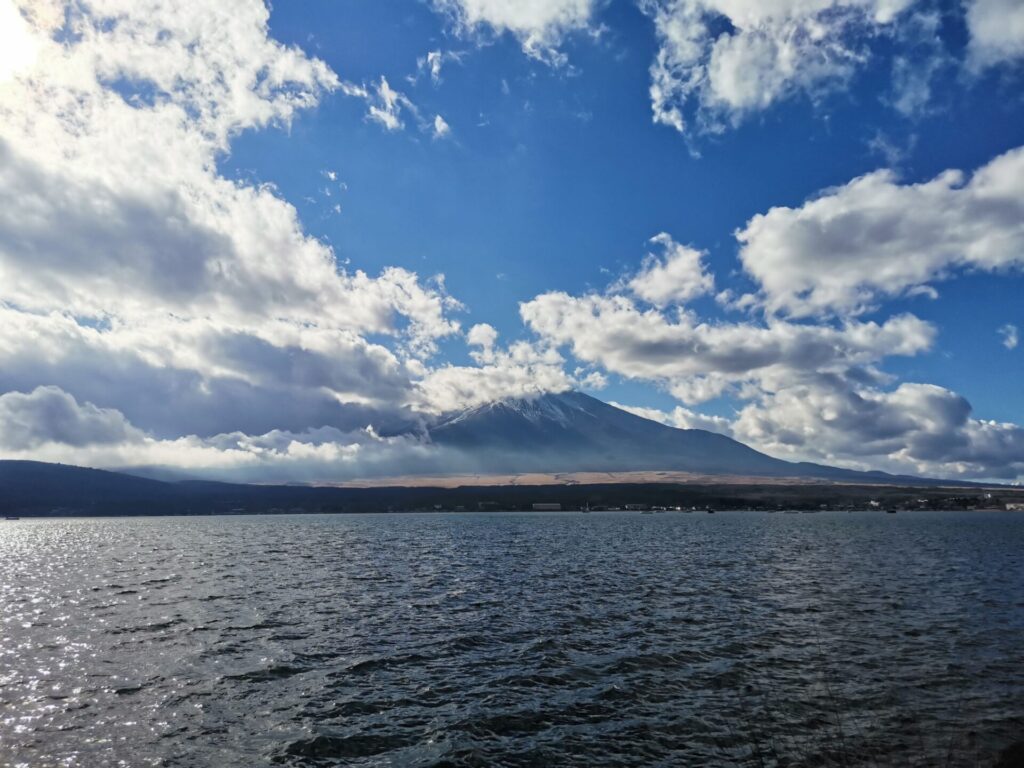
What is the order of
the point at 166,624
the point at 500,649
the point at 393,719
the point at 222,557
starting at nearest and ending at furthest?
the point at 393,719 < the point at 500,649 < the point at 166,624 < the point at 222,557

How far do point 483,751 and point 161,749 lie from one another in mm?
13274

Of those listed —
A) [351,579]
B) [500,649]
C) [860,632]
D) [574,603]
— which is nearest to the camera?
[500,649]

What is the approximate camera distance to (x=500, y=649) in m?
39.0

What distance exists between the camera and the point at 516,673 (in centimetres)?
3362

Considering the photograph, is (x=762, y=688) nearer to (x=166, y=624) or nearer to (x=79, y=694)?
(x=79, y=694)

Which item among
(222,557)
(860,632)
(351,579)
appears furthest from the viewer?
(222,557)

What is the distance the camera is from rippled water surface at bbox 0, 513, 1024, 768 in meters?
24.1

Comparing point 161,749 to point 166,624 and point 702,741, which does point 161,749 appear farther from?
point 166,624

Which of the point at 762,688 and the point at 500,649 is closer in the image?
the point at 762,688

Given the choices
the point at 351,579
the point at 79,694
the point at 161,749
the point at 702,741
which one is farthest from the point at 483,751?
the point at 351,579

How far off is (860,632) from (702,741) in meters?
Result: 26.0

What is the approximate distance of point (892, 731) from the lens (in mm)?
25172

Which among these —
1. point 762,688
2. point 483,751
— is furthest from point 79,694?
point 762,688

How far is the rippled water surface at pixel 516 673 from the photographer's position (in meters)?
24.1
